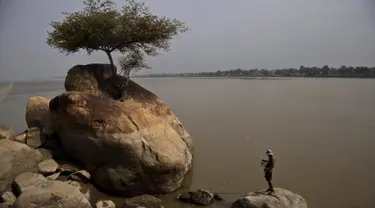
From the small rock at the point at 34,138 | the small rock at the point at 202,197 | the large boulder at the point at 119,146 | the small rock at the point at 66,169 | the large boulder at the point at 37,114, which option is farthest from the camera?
the large boulder at the point at 37,114

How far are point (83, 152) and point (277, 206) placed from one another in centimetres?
666

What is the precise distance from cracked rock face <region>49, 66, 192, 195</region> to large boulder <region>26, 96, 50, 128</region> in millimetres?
1608

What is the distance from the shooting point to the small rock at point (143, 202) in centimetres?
922

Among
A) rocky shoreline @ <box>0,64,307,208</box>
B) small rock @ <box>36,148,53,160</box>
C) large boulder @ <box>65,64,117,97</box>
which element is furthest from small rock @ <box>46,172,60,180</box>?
large boulder @ <box>65,64,117,97</box>

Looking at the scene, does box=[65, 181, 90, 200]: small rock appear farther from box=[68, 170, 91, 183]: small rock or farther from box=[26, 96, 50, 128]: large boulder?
box=[26, 96, 50, 128]: large boulder

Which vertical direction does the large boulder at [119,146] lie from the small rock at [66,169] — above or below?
above

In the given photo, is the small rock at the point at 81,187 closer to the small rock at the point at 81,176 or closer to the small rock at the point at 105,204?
the small rock at the point at 81,176

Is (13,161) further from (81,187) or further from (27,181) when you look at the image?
(81,187)

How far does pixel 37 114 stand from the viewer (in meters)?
13.1

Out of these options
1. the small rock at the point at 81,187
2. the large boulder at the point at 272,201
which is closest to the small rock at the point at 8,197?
the small rock at the point at 81,187

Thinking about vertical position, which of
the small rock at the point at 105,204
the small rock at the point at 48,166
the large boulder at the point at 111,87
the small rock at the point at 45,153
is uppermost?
the large boulder at the point at 111,87

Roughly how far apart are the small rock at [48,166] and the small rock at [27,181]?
637 millimetres

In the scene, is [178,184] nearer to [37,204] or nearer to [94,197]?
[94,197]

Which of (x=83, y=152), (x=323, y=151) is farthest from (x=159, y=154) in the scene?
(x=323, y=151)
